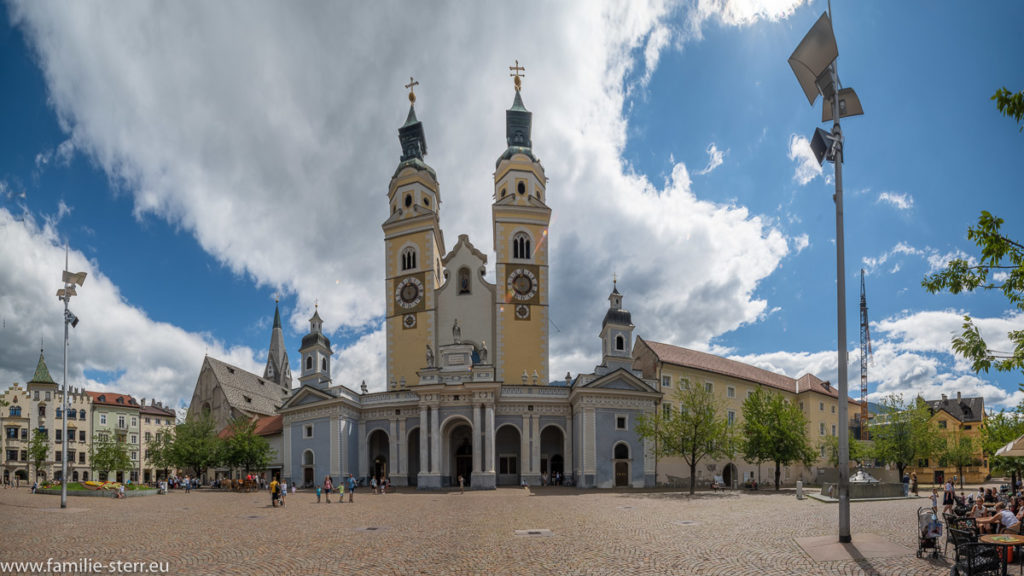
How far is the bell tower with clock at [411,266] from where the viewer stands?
64.2 meters

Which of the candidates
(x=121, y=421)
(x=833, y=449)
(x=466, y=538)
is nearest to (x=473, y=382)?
(x=466, y=538)

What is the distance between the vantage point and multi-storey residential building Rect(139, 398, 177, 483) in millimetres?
96188

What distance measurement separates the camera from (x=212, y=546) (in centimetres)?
1817

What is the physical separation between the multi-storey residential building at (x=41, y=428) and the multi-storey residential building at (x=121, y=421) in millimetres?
1949

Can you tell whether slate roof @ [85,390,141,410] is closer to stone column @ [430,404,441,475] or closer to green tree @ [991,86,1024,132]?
stone column @ [430,404,441,475]

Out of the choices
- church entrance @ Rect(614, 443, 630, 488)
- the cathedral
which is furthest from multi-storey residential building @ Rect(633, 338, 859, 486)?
church entrance @ Rect(614, 443, 630, 488)

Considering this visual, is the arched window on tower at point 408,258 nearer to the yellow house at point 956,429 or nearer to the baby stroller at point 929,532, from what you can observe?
the baby stroller at point 929,532

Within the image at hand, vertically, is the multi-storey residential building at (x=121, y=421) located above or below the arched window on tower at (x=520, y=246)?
below

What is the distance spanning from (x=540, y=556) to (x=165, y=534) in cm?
1325

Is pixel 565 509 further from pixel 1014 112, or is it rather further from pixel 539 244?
pixel 539 244

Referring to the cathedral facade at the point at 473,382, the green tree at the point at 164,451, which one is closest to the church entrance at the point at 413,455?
the cathedral facade at the point at 473,382

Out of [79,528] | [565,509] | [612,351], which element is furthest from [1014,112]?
[612,351]

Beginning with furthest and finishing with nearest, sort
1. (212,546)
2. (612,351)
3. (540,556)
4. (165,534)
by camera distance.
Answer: (612,351), (165,534), (212,546), (540,556)

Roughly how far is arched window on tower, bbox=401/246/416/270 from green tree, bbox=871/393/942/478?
156 ft
